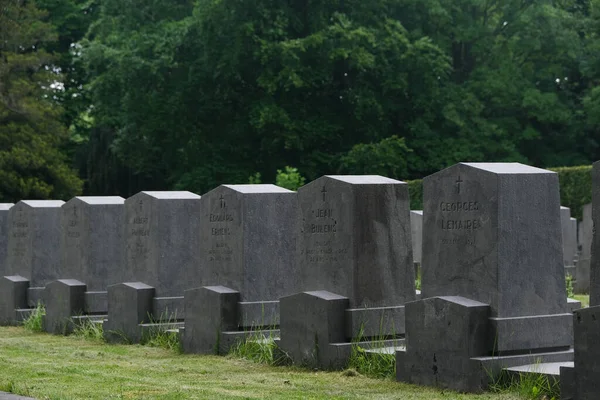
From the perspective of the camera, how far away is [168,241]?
15750 mm

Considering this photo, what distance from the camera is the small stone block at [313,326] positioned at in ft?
39.1

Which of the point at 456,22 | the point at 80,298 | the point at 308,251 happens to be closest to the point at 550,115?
the point at 456,22

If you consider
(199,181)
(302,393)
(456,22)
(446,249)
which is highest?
(456,22)

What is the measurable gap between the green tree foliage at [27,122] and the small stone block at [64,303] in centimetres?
2167

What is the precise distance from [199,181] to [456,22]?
Answer: 10.1m

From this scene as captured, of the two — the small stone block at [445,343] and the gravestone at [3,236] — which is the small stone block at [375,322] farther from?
the gravestone at [3,236]

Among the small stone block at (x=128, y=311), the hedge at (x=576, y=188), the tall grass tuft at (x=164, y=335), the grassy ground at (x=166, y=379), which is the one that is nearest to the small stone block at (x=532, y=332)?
the grassy ground at (x=166, y=379)

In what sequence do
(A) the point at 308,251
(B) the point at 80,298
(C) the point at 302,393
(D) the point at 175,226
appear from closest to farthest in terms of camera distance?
(C) the point at 302,393 → (A) the point at 308,251 → (D) the point at 175,226 → (B) the point at 80,298

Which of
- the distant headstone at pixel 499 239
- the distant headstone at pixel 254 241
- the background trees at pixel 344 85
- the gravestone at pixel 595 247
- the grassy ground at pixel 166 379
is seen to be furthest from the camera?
the background trees at pixel 344 85

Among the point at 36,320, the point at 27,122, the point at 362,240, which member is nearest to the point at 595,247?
the point at 362,240

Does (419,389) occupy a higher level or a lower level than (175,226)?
lower

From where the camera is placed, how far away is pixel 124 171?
4444 centimetres

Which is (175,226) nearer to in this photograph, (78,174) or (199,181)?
(199,181)

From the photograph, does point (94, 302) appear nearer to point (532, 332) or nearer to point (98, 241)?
point (98, 241)
